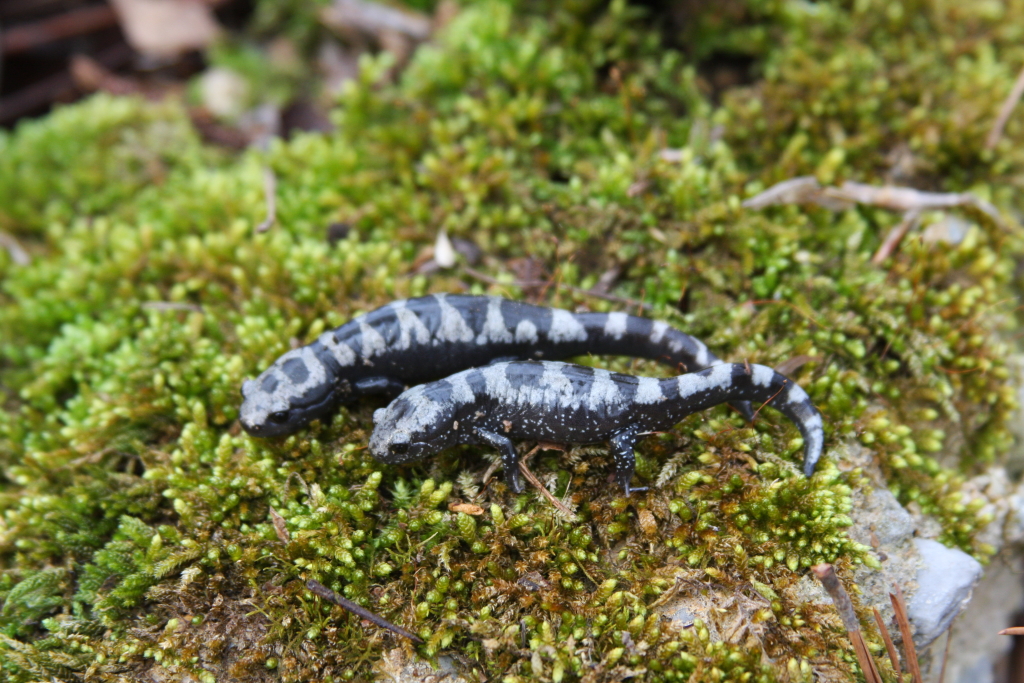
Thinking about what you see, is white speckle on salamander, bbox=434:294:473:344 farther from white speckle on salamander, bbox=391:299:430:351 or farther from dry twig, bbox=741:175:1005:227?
dry twig, bbox=741:175:1005:227

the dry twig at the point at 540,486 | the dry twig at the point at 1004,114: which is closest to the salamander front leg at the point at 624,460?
the dry twig at the point at 540,486

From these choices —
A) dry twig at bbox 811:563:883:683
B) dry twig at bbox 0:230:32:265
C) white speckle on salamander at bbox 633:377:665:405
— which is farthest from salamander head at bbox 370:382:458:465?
dry twig at bbox 0:230:32:265

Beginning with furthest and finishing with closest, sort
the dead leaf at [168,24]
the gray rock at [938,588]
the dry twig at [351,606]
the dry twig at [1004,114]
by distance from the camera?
the dead leaf at [168,24]
the dry twig at [1004,114]
the gray rock at [938,588]
the dry twig at [351,606]

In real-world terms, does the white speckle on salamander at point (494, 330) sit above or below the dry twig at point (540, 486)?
above

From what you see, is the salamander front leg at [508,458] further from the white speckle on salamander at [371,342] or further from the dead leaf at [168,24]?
the dead leaf at [168,24]

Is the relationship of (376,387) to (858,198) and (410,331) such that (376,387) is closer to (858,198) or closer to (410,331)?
(410,331)

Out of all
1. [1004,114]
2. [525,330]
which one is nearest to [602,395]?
[525,330]

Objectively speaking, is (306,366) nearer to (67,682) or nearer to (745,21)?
(67,682)
